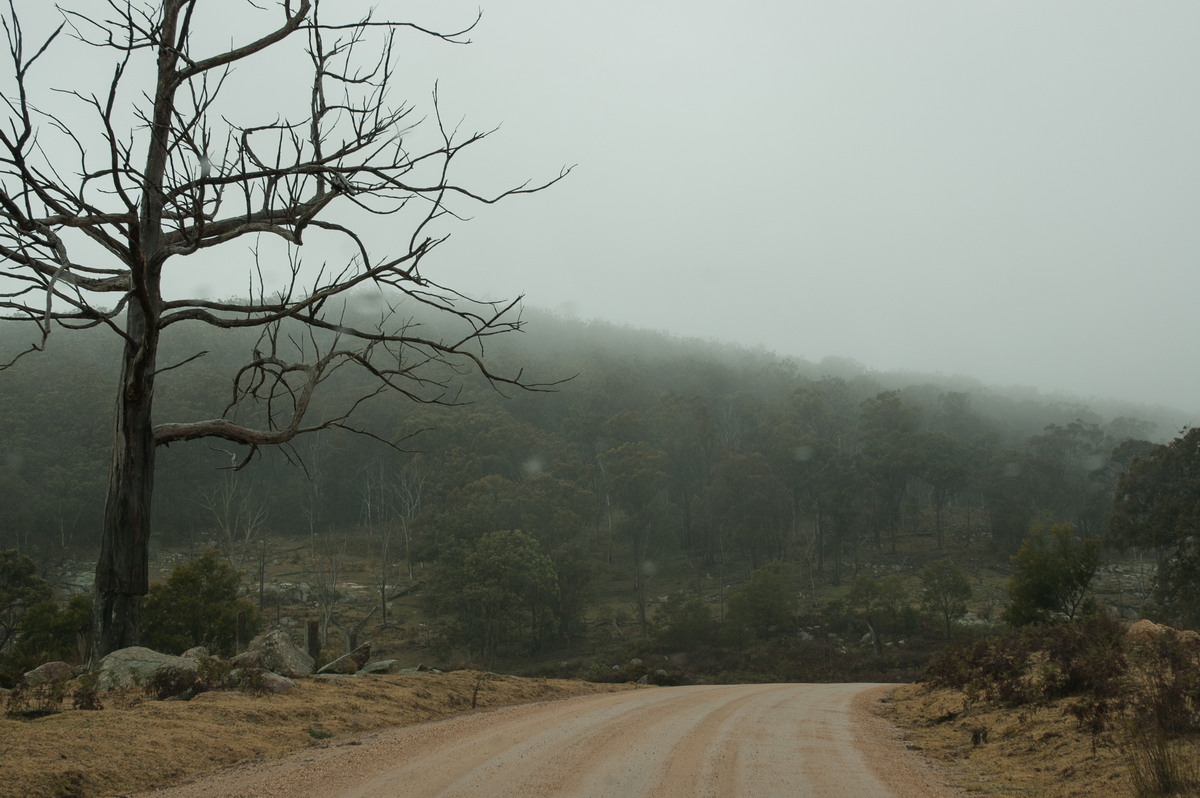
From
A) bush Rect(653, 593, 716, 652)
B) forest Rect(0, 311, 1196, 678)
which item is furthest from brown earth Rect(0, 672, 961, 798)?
bush Rect(653, 593, 716, 652)

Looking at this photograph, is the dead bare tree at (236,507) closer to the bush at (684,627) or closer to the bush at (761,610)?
the bush at (684,627)

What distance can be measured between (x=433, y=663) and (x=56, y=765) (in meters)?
33.3

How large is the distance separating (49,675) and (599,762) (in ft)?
20.8

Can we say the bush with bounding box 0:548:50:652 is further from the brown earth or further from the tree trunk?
the tree trunk

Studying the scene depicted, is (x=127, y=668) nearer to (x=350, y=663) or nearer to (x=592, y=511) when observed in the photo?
(x=350, y=663)

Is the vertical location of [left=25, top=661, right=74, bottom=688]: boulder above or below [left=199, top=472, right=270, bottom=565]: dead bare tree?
above

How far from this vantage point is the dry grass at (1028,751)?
217 inches

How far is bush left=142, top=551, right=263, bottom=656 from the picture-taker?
2388 cm

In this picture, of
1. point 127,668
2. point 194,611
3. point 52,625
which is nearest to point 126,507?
point 127,668

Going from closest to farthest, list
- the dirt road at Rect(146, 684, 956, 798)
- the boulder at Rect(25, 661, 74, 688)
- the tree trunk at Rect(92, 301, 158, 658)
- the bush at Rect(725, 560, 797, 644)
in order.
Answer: the dirt road at Rect(146, 684, 956, 798) < the tree trunk at Rect(92, 301, 158, 658) < the boulder at Rect(25, 661, 74, 688) < the bush at Rect(725, 560, 797, 644)

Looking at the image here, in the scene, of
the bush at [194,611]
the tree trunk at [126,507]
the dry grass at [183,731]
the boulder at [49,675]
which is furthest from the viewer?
the bush at [194,611]

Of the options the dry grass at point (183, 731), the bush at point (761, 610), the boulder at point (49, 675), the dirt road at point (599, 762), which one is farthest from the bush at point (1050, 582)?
the boulder at point (49, 675)

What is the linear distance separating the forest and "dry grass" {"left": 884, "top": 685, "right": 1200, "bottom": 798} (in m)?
22.1

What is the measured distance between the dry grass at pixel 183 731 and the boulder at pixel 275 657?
26.4 inches
